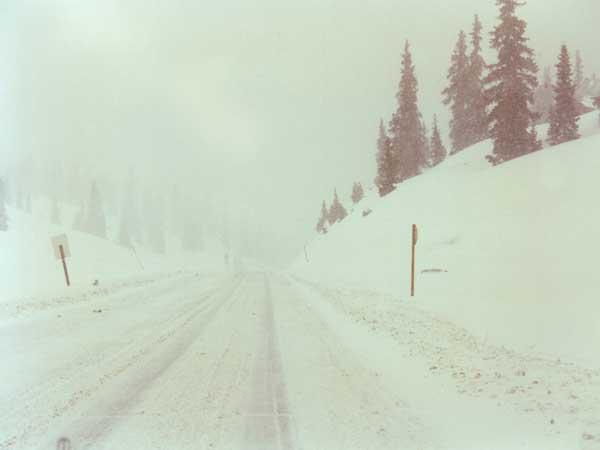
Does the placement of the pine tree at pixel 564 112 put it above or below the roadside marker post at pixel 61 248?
above

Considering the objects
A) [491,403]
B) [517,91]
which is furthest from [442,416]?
[517,91]

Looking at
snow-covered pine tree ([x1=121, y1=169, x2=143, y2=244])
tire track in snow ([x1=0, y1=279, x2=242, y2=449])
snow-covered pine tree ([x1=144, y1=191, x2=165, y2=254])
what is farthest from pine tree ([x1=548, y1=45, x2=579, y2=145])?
snow-covered pine tree ([x1=144, y1=191, x2=165, y2=254])

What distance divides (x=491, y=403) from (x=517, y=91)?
31.1 m

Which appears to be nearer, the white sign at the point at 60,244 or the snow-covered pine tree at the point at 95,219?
the white sign at the point at 60,244

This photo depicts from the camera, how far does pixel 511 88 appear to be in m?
32.5

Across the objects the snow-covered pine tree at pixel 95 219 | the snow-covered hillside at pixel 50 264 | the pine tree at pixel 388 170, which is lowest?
the snow-covered hillside at pixel 50 264

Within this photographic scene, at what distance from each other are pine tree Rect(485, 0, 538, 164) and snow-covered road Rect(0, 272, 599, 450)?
2492cm

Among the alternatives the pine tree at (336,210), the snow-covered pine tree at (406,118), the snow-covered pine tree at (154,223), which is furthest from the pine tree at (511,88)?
the snow-covered pine tree at (154,223)

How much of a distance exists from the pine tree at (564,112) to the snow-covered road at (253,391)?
29.6 metres

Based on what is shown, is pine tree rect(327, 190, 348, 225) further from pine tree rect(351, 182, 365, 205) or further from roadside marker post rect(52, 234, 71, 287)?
roadside marker post rect(52, 234, 71, 287)

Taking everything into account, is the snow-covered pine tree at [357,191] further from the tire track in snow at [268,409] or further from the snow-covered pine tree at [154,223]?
the tire track in snow at [268,409]

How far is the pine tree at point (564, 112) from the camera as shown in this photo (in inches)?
1375

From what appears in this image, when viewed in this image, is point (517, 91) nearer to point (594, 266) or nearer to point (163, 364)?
point (594, 266)

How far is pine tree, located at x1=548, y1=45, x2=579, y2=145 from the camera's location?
3494 cm
